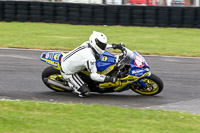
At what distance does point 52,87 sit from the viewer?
877cm

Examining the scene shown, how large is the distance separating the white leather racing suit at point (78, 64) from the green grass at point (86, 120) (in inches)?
41.4

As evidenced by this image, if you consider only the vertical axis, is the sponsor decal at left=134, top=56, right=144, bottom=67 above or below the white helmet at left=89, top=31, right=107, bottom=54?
below

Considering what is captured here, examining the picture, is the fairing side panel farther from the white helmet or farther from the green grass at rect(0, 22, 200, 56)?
the green grass at rect(0, 22, 200, 56)

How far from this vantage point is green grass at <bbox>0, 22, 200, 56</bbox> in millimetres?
14527

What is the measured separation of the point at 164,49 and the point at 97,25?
545 cm

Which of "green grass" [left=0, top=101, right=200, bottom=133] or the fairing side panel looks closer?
"green grass" [left=0, top=101, right=200, bottom=133]

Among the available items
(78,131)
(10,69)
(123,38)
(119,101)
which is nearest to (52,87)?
(119,101)

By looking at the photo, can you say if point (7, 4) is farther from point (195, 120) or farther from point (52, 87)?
point (195, 120)

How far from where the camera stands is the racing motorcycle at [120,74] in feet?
26.6

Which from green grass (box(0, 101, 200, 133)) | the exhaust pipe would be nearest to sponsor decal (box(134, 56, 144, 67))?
green grass (box(0, 101, 200, 133))

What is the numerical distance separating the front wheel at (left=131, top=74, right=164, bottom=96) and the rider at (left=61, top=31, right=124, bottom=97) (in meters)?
0.69

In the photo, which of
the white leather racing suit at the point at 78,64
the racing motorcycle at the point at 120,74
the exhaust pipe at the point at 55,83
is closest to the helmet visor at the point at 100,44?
the white leather racing suit at the point at 78,64

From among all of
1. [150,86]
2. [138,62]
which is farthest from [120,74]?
[150,86]

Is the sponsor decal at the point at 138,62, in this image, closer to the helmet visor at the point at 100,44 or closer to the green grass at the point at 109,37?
the helmet visor at the point at 100,44
